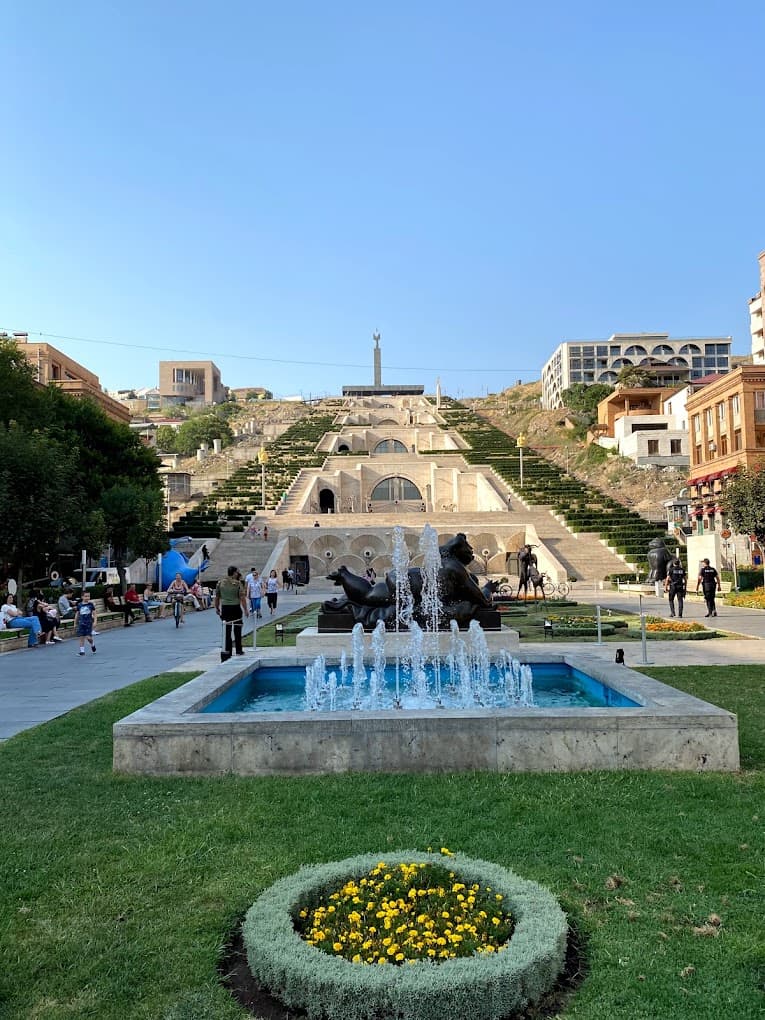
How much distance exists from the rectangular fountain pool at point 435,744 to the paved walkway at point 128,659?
2759mm

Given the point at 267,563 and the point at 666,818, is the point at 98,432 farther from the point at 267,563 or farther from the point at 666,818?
the point at 666,818

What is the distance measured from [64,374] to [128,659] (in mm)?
47311

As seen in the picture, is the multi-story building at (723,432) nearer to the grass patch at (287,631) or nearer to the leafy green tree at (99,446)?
the grass patch at (287,631)

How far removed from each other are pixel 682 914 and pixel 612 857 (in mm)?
630

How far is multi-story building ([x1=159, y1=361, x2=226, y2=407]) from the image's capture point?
13600cm

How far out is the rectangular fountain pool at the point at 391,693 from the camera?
782 centimetres

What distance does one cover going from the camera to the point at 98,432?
116 ft

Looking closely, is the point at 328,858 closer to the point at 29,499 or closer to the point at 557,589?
the point at 29,499

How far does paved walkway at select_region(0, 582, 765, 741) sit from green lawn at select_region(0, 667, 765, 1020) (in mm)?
3151

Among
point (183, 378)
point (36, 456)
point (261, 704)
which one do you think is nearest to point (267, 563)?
point (36, 456)

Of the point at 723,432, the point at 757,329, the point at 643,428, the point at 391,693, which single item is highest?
the point at 757,329

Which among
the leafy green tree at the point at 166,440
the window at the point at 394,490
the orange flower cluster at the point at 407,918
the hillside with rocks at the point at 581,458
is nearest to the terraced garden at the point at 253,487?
the window at the point at 394,490

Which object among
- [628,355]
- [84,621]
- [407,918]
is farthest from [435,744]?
[628,355]

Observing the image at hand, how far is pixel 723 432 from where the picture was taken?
132 ft
